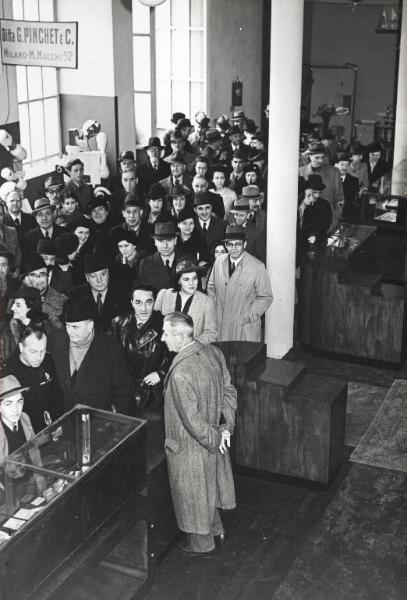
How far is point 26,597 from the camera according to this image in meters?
4.00

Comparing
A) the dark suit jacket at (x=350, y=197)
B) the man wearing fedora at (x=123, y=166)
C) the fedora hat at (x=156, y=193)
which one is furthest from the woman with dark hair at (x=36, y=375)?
the dark suit jacket at (x=350, y=197)

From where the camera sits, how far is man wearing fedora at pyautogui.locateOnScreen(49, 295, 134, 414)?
18.2ft

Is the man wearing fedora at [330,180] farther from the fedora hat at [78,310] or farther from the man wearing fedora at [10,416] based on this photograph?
the man wearing fedora at [10,416]

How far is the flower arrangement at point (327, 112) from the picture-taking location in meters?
20.7

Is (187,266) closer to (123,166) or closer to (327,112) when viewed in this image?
(123,166)

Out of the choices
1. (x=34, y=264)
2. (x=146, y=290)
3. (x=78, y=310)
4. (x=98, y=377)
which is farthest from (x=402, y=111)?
(x=98, y=377)

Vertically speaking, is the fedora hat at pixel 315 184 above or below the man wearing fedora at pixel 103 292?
above

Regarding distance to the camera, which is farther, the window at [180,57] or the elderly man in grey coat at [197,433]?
the window at [180,57]

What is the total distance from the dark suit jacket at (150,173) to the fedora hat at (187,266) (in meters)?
4.90

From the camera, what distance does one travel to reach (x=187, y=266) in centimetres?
672

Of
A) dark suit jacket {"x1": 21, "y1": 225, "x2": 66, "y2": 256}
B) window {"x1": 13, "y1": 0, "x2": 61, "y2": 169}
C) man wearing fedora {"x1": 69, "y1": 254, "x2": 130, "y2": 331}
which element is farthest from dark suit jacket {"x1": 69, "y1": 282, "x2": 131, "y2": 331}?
window {"x1": 13, "y1": 0, "x2": 61, "y2": 169}

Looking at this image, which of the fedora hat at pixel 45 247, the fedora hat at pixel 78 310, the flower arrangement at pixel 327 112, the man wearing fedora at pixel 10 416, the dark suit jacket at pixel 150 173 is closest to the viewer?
the man wearing fedora at pixel 10 416

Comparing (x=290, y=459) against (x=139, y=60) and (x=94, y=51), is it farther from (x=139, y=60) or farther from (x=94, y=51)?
(x=139, y=60)

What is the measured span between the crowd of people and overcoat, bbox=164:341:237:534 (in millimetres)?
10
